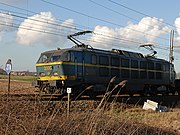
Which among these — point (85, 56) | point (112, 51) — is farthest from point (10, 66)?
point (112, 51)

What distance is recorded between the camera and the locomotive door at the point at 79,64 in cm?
1603

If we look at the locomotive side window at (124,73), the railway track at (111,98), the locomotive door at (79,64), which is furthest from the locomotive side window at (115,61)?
the locomotive door at (79,64)

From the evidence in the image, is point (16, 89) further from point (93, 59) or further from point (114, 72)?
point (114, 72)

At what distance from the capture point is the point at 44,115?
4.42 meters

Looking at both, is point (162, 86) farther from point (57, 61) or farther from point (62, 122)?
point (62, 122)

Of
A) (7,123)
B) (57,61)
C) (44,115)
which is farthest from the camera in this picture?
(57,61)

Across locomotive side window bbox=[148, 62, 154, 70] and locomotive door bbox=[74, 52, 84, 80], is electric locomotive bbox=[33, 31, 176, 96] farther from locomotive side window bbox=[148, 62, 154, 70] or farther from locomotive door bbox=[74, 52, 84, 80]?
locomotive side window bbox=[148, 62, 154, 70]

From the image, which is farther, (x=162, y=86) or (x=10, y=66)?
(x=162, y=86)

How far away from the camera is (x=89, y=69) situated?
1664 cm

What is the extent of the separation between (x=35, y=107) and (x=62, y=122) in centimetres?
49

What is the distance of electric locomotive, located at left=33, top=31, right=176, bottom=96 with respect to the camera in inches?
619

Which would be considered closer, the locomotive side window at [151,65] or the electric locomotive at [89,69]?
the electric locomotive at [89,69]

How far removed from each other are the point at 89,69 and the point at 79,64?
2.44 ft

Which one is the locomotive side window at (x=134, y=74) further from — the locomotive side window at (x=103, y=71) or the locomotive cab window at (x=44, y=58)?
the locomotive cab window at (x=44, y=58)
